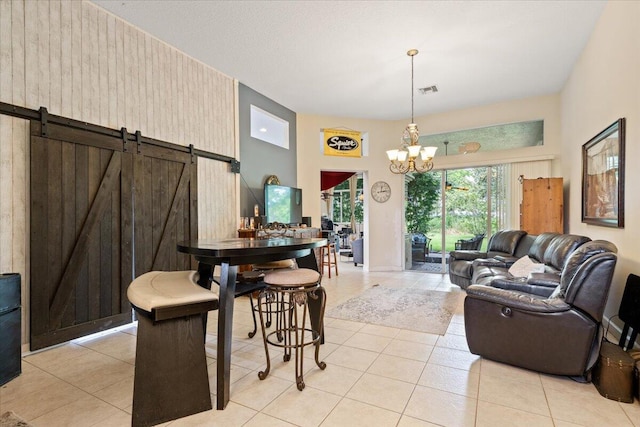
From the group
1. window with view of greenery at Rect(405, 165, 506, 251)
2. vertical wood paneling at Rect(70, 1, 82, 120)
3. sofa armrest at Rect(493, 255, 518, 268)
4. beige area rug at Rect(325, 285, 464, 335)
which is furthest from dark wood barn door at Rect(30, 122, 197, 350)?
window with view of greenery at Rect(405, 165, 506, 251)

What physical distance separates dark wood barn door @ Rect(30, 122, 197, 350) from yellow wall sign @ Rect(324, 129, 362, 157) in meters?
3.55

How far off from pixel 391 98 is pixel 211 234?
4057mm

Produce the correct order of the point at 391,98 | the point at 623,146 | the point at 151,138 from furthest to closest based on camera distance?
the point at 391,98, the point at 151,138, the point at 623,146

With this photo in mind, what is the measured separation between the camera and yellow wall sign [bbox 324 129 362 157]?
6746mm

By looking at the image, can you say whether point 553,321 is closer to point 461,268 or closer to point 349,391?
point 349,391

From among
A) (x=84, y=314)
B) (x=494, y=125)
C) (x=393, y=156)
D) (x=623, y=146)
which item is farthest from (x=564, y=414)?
(x=494, y=125)

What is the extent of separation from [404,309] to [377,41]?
3.45 metres

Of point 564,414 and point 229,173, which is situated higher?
point 229,173

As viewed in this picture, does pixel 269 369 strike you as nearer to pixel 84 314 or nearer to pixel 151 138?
pixel 84 314

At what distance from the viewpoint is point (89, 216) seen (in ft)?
10.1

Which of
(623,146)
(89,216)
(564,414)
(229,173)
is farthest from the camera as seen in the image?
(229,173)

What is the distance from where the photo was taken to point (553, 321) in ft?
7.16

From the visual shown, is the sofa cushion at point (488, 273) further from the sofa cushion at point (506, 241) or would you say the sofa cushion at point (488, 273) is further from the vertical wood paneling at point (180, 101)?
the vertical wood paneling at point (180, 101)

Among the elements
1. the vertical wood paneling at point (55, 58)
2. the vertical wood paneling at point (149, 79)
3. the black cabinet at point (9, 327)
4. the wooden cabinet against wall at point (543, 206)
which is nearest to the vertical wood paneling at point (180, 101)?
the vertical wood paneling at point (149, 79)
